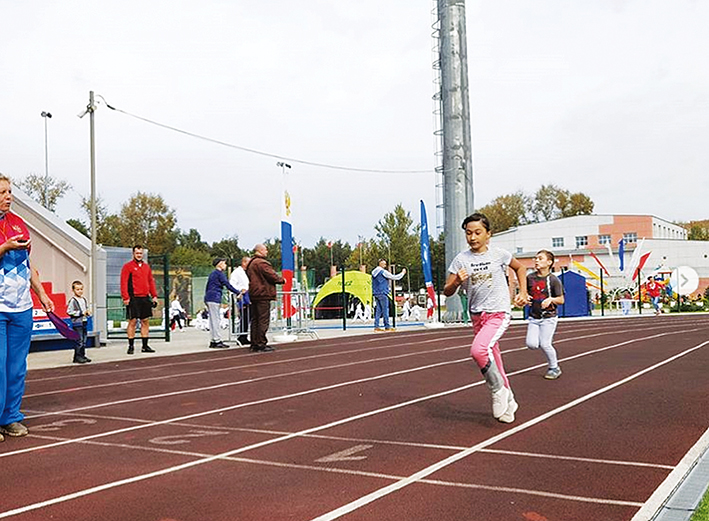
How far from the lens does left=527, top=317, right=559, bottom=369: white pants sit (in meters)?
10.6

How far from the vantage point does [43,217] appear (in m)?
18.3

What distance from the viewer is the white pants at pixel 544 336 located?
10.6 meters

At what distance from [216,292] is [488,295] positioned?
10935 mm

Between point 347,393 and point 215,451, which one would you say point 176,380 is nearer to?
point 347,393

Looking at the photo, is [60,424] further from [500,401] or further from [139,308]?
[139,308]

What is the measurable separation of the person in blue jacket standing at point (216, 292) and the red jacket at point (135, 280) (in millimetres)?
1631

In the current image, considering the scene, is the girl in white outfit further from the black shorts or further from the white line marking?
the black shorts

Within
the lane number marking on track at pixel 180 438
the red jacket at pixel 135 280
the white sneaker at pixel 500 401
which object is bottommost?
the lane number marking on track at pixel 180 438

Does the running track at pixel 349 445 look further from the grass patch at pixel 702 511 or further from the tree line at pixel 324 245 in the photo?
the tree line at pixel 324 245

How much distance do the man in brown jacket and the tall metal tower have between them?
1340 centimetres

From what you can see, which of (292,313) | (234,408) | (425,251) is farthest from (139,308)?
(425,251)

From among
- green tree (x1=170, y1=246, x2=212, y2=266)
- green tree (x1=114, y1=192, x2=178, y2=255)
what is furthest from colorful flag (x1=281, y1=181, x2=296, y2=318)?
green tree (x1=170, y1=246, x2=212, y2=266)

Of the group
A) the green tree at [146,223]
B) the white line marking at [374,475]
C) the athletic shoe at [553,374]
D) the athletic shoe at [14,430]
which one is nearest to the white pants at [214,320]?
the athletic shoe at [553,374]

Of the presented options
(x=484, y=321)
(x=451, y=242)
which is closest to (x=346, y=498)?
(x=484, y=321)
